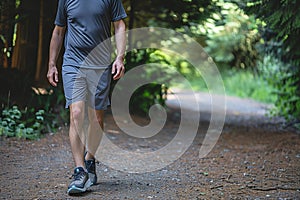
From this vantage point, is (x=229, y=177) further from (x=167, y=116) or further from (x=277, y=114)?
(x=277, y=114)

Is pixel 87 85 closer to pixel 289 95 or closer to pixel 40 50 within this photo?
pixel 40 50

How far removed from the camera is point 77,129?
393cm

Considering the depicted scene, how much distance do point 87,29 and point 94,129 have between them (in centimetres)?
95

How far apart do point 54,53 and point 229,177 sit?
2.27 m

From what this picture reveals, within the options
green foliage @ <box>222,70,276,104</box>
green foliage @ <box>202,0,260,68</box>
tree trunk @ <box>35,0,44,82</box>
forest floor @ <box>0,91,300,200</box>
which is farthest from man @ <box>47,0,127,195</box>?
green foliage @ <box>202,0,260,68</box>

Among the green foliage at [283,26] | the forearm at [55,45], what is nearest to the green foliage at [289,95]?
the green foliage at [283,26]

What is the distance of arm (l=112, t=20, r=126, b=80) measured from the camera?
3951 mm

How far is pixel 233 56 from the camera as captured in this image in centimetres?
2108

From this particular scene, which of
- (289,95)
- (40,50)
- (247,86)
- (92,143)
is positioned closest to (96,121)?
(92,143)

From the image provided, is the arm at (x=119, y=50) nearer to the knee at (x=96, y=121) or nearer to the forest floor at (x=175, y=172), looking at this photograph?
the knee at (x=96, y=121)

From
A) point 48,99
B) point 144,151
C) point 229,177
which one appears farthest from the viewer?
point 48,99

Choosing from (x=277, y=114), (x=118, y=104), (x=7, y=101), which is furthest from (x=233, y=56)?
(x=7, y=101)

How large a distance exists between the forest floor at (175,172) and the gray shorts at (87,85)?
827mm

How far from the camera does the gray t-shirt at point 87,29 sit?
3951 mm
